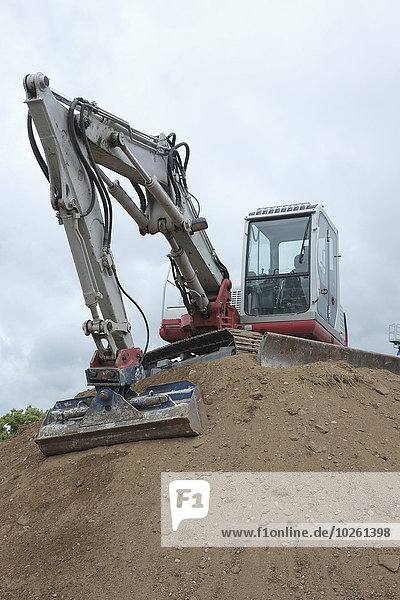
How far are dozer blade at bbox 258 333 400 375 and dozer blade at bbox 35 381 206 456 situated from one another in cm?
132

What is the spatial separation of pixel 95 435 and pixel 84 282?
150 cm

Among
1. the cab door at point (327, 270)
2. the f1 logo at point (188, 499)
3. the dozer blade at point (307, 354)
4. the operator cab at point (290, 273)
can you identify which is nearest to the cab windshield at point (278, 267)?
the operator cab at point (290, 273)

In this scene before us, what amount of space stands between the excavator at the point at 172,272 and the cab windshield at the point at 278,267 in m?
0.02

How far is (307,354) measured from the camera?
8.02 meters

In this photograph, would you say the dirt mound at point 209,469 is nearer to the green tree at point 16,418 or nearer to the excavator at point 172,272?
the excavator at point 172,272

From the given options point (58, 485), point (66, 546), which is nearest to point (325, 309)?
point (58, 485)

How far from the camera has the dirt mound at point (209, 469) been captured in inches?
178

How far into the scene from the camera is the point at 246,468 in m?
5.56

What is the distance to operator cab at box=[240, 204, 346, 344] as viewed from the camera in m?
9.28

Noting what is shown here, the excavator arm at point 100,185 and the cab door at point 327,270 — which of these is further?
the cab door at point 327,270

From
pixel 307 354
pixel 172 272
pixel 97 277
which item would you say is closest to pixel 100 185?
pixel 97 277

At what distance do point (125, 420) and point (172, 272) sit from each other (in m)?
2.79

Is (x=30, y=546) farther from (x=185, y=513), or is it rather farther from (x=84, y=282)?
(x=84, y=282)

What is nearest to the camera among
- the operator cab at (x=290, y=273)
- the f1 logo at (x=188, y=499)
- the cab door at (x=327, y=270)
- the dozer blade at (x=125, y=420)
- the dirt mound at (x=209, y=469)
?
the dirt mound at (x=209, y=469)
